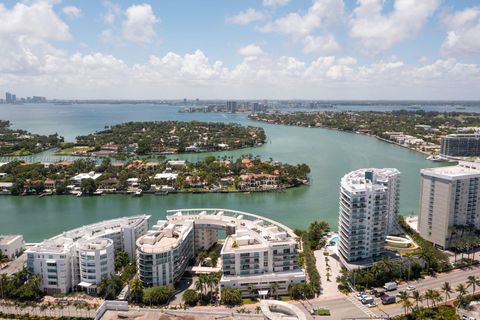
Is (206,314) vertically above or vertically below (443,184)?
below

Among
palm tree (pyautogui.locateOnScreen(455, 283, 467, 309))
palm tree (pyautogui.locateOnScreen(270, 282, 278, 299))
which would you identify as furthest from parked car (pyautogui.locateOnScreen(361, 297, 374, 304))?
palm tree (pyautogui.locateOnScreen(270, 282, 278, 299))

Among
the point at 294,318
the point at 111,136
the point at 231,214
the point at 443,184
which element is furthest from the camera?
the point at 111,136

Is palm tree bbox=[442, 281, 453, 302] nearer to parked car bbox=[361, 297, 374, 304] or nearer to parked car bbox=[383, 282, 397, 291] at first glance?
parked car bbox=[383, 282, 397, 291]

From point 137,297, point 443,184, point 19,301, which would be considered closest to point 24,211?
point 19,301

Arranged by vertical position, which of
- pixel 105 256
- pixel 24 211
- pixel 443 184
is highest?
pixel 443 184

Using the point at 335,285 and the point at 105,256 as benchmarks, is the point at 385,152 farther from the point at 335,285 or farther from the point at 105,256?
the point at 105,256

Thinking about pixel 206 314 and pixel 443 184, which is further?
pixel 443 184

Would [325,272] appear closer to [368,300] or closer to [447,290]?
[368,300]

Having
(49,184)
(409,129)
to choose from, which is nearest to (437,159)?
(409,129)

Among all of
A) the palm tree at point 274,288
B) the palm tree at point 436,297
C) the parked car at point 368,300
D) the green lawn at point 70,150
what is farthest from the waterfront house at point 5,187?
the palm tree at point 436,297

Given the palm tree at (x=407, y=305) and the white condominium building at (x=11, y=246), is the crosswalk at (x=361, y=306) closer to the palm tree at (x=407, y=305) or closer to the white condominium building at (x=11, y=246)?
the palm tree at (x=407, y=305)
